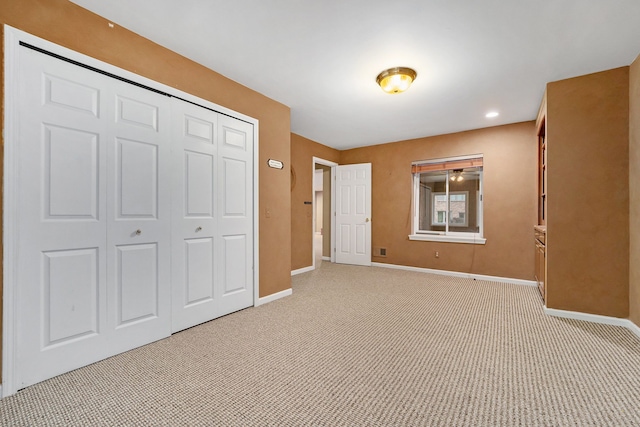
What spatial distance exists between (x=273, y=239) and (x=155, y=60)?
7.18 feet

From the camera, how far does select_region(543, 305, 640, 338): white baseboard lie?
255 cm

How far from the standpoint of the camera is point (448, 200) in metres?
5.21

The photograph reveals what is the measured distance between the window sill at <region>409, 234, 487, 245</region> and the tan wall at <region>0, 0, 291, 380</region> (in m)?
2.79

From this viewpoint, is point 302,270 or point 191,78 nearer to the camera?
point 191,78

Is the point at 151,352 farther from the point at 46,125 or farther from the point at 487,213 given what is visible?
the point at 487,213

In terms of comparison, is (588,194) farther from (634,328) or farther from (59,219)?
(59,219)

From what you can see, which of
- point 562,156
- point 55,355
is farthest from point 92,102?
Answer: point 562,156

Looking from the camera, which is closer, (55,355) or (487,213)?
(55,355)

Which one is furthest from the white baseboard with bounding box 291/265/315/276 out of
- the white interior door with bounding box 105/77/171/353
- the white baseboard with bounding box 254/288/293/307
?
the white interior door with bounding box 105/77/171/353

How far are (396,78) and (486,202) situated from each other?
298 centimetres

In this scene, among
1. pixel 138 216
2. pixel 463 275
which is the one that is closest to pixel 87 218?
pixel 138 216

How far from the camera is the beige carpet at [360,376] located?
1478 millimetres

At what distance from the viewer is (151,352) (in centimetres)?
214

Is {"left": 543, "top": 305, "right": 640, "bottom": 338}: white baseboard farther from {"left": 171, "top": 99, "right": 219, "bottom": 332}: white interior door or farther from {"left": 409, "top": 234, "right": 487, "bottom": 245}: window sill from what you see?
{"left": 171, "top": 99, "right": 219, "bottom": 332}: white interior door
